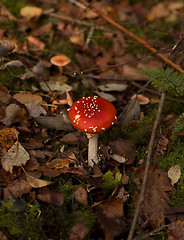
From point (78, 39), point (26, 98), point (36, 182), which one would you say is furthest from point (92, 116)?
point (78, 39)

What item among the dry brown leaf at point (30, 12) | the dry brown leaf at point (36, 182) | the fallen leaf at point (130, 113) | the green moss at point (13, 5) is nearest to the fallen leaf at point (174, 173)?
the fallen leaf at point (130, 113)

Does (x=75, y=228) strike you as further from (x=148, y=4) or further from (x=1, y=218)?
(x=148, y=4)

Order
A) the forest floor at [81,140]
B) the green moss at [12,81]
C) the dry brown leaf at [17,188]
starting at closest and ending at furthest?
the forest floor at [81,140] < the dry brown leaf at [17,188] < the green moss at [12,81]

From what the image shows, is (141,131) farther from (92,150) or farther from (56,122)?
(56,122)

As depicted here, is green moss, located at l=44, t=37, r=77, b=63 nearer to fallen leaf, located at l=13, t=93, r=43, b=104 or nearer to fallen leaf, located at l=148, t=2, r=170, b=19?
fallen leaf, located at l=13, t=93, r=43, b=104

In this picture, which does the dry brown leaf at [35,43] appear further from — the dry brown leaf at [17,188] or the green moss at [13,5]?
the dry brown leaf at [17,188]

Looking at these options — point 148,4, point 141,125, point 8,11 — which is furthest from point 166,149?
point 148,4

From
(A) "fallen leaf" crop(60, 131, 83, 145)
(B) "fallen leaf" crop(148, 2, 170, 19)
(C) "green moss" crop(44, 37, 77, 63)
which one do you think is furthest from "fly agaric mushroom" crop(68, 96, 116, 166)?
(B) "fallen leaf" crop(148, 2, 170, 19)
